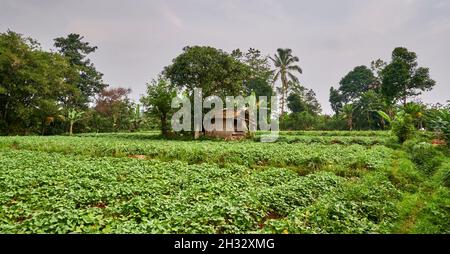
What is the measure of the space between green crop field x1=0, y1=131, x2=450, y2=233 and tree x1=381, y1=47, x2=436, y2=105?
3048 centimetres

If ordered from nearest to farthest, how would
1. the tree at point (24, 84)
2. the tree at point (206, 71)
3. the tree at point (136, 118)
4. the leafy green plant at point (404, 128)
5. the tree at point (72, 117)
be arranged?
the leafy green plant at point (404, 128)
the tree at point (206, 71)
the tree at point (24, 84)
the tree at point (72, 117)
the tree at point (136, 118)

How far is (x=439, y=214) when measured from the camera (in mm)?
7754

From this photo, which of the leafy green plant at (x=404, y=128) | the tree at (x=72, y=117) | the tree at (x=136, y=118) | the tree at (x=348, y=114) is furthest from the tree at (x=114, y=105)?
→ the leafy green plant at (x=404, y=128)

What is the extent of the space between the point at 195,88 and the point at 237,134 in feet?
19.9

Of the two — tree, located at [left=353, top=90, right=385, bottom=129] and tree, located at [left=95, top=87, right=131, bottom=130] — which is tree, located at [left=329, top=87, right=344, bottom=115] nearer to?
tree, located at [left=353, top=90, right=385, bottom=129]

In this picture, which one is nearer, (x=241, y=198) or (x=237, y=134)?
(x=241, y=198)

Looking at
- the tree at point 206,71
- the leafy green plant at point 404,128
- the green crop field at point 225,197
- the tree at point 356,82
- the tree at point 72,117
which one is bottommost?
the green crop field at point 225,197

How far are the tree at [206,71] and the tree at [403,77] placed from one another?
2341 cm

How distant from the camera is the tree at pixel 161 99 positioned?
99.1 ft

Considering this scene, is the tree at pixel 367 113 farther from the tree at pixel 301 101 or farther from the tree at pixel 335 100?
the tree at pixel 335 100
